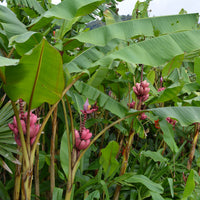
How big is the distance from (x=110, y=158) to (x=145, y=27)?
2.44 ft

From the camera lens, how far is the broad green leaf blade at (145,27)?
94 centimetres

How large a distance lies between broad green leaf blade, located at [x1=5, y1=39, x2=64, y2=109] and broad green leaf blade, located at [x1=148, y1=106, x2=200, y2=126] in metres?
0.53

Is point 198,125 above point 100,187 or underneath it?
above

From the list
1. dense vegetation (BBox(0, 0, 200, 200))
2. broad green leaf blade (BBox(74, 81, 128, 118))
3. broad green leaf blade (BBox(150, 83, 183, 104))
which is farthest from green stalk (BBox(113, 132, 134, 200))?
broad green leaf blade (BBox(150, 83, 183, 104))

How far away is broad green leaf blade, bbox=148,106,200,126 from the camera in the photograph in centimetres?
102

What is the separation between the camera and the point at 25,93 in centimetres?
72

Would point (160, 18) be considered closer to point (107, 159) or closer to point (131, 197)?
point (107, 159)

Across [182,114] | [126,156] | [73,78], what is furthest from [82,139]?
[182,114]

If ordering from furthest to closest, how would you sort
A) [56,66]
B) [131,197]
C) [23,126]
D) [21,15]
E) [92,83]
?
[21,15]
[131,197]
[92,83]
[23,126]
[56,66]

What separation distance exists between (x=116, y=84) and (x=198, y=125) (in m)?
0.70

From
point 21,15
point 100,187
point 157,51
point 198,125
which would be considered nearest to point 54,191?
point 100,187

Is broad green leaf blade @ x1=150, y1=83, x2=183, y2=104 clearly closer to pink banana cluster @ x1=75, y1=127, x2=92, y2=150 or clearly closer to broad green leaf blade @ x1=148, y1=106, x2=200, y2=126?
broad green leaf blade @ x1=148, y1=106, x2=200, y2=126

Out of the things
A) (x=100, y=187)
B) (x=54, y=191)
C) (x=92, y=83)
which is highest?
(x=92, y=83)

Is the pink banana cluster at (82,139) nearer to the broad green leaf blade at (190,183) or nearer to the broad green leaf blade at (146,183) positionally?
the broad green leaf blade at (146,183)
